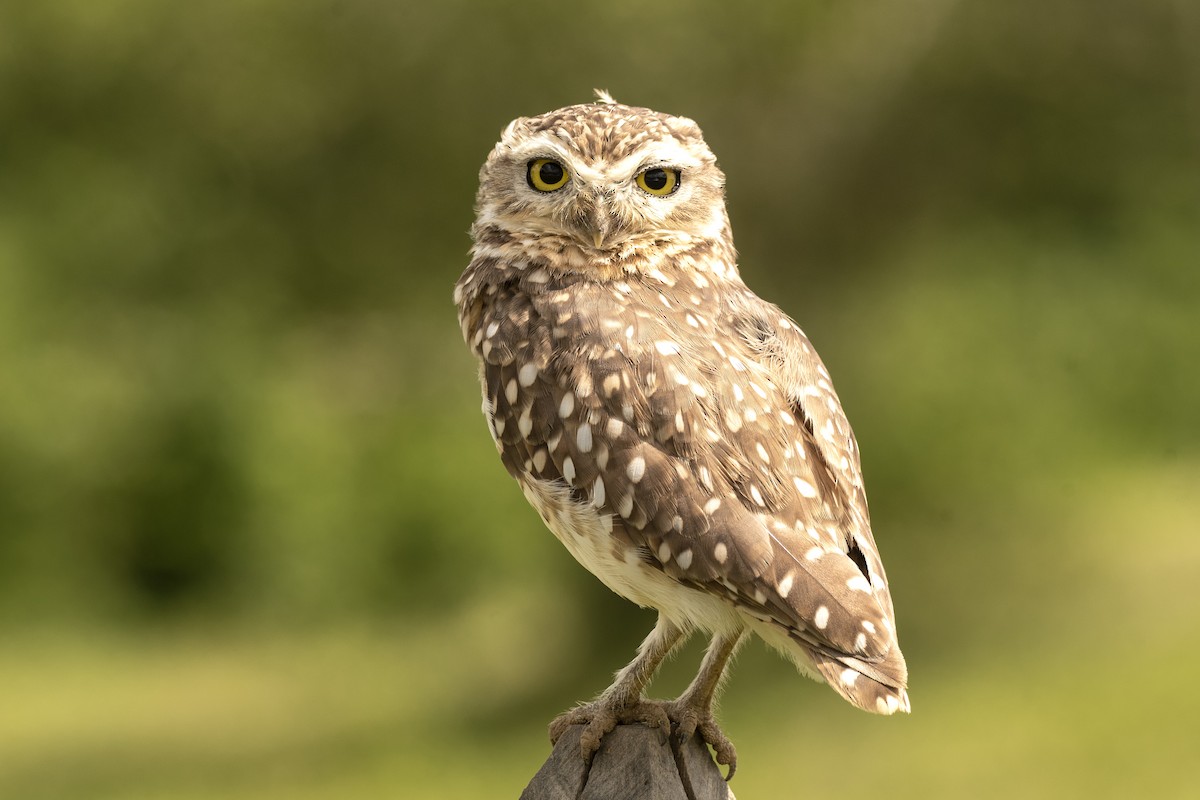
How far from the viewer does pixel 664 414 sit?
314 cm

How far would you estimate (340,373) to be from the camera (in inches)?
331

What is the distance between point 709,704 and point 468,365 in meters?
4.76

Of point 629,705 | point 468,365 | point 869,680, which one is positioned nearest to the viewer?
point 869,680

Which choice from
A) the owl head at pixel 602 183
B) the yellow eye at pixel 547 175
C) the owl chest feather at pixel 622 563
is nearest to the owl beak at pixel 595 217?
the owl head at pixel 602 183

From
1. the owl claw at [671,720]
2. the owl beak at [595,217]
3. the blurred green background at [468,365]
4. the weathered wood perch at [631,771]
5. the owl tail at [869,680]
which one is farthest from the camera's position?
the blurred green background at [468,365]

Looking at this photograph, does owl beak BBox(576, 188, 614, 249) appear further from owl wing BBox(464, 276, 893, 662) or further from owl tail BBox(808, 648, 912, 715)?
Answer: owl tail BBox(808, 648, 912, 715)

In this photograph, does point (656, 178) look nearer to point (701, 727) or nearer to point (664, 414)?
point (664, 414)

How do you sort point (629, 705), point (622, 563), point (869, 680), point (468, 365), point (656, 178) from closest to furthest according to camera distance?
point (869, 680) → point (622, 563) → point (629, 705) → point (656, 178) → point (468, 365)

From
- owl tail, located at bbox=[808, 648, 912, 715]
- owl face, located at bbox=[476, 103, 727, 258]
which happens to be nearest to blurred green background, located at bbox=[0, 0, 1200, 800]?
owl face, located at bbox=[476, 103, 727, 258]

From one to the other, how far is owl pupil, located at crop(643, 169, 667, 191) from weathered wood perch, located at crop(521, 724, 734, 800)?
1288 millimetres

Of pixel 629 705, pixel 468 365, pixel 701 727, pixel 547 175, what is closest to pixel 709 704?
pixel 701 727

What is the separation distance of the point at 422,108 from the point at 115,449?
262 cm

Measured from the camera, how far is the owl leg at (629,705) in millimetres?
3248

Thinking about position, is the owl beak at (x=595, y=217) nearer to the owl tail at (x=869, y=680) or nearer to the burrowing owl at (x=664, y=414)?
the burrowing owl at (x=664, y=414)
